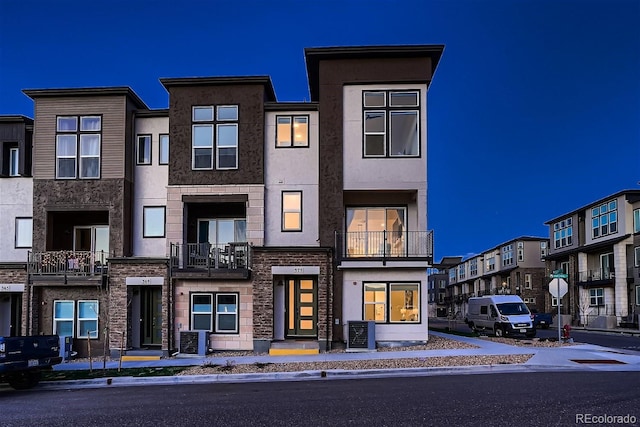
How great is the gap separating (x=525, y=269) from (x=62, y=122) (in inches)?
2161

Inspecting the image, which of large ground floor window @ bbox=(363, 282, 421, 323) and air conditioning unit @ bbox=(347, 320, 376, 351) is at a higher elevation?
large ground floor window @ bbox=(363, 282, 421, 323)

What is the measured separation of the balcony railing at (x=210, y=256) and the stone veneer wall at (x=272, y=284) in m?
0.66

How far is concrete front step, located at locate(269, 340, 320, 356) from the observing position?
20375 millimetres

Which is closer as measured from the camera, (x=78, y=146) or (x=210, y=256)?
(x=210, y=256)

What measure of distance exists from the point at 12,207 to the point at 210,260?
942 centimetres

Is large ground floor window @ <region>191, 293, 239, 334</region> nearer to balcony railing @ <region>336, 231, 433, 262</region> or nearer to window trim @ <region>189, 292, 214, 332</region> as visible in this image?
window trim @ <region>189, 292, 214, 332</region>

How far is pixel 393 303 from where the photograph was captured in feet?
71.2

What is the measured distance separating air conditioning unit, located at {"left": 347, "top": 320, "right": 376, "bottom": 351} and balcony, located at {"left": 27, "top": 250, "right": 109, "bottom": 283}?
9832mm

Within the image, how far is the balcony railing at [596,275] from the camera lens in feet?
148

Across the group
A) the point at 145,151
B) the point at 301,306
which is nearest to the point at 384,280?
the point at 301,306

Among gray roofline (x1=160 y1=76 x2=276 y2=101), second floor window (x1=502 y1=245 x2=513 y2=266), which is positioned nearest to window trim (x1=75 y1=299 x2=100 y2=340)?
gray roofline (x1=160 y1=76 x2=276 y2=101)

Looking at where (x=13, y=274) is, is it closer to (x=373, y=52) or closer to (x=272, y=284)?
(x=272, y=284)

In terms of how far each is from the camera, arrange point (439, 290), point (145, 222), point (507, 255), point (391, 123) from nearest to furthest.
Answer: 1. point (391, 123)
2. point (145, 222)
3. point (507, 255)
4. point (439, 290)

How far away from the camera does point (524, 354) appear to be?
1788 centimetres
